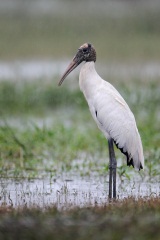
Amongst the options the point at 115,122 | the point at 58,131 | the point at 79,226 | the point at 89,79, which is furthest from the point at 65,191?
the point at 58,131

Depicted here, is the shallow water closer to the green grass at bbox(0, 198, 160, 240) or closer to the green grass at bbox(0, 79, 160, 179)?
the green grass at bbox(0, 79, 160, 179)

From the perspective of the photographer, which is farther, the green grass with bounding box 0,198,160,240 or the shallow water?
the shallow water

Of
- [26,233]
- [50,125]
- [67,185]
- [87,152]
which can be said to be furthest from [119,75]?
[26,233]

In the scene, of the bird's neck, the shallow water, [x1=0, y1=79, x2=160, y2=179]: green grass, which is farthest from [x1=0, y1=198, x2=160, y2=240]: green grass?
[x1=0, y1=79, x2=160, y2=179]: green grass

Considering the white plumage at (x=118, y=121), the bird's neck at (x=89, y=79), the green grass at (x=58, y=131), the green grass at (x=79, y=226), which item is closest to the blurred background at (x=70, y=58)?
the green grass at (x=58, y=131)

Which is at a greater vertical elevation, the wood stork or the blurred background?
the blurred background

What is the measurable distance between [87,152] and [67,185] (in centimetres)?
180

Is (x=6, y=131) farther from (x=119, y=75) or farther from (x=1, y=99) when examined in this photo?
(x=119, y=75)

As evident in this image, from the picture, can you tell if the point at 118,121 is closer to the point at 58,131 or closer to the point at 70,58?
the point at 58,131

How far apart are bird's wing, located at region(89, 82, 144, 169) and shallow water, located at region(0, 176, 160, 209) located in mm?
434

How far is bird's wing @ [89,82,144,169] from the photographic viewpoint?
29.9 feet

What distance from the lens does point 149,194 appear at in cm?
936

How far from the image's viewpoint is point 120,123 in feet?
29.9

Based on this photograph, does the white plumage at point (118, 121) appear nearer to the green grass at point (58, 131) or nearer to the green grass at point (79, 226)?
the green grass at point (58, 131)
